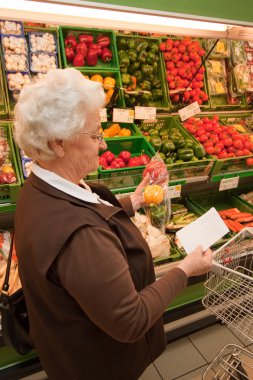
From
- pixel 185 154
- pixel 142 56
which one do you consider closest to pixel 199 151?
pixel 185 154

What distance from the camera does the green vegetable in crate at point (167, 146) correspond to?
8.59 ft

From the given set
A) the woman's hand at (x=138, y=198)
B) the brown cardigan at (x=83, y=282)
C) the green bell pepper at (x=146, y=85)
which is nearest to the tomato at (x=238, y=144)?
the green bell pepper at (x=146, y=85)

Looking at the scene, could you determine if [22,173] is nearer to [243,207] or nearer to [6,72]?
[6,72]

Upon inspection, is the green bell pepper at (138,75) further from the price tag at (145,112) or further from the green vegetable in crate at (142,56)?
the price tag at (145,112)

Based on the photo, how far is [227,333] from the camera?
2713 millimetres

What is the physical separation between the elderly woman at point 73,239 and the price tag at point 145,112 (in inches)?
58.0

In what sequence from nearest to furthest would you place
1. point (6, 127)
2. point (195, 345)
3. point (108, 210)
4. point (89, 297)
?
point (89, 297) → point (108, 210) → point (6, 127) → point (195, 345)

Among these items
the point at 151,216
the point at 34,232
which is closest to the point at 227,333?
the point at 151,216

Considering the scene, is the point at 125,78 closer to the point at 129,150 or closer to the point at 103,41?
the point at 103,41

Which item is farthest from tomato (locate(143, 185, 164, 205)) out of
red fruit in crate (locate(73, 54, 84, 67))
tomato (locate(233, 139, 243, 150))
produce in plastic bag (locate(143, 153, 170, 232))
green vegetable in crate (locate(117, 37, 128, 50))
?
green vegetable in crate (locate(117, 37, 128, 50))

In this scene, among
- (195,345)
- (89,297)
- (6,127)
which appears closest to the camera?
(89,297)

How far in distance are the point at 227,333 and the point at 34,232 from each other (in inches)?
93.5

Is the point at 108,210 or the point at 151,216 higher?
the point at 108,210

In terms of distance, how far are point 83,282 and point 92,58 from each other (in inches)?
88.7
